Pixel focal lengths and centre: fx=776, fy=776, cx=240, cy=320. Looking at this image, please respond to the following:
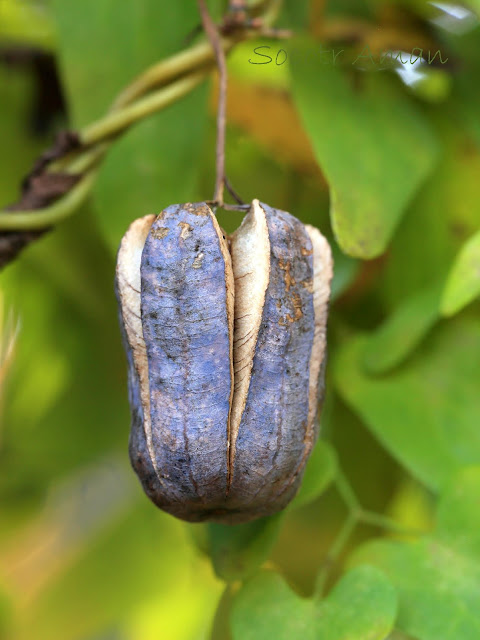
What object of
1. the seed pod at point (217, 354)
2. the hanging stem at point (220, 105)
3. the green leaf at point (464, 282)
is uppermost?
the hanging stem at point (220, 105)

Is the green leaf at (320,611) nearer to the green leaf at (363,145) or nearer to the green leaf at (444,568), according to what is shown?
the green leaf at (444,568)

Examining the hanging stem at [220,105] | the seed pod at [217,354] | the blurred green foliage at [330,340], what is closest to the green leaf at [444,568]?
the blurred green foliage at [330,340]

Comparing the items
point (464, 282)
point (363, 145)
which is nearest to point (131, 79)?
point (363, 145)

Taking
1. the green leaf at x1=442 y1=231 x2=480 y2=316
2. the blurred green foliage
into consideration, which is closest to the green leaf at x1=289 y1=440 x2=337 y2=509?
the blurred green foliage

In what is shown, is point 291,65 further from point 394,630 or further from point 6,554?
point 6,554

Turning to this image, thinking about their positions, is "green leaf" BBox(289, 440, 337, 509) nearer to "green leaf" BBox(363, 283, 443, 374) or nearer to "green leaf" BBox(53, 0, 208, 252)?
"green leaf" BBox(363, 283, 443, 374)

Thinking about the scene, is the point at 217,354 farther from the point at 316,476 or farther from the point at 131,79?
the point at 131,79
